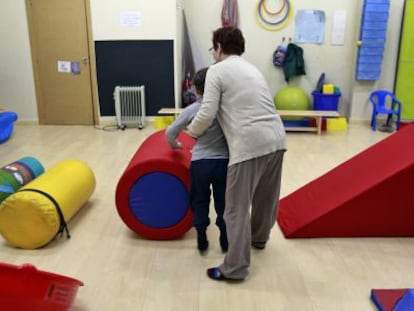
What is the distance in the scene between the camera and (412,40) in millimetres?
5816

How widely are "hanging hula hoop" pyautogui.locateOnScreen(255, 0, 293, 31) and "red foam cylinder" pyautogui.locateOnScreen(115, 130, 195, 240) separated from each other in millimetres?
3948

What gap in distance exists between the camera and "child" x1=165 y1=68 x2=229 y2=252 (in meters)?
2.30

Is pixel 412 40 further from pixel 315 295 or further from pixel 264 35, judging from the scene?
pixel 315 295

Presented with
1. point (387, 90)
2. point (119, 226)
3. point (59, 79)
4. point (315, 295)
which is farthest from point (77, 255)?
point (387, 90)

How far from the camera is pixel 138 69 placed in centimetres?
596

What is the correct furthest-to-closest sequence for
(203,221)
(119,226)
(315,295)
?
(119,226), (203,221), (315,295)

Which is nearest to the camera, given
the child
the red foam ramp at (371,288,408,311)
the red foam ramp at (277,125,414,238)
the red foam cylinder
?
the red foam ramp at (371,288,408,311)

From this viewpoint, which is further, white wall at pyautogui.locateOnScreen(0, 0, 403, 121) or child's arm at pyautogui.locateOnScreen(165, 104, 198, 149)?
white wall at pyautogui.locateOnScreen(0, 0, 403, 121)

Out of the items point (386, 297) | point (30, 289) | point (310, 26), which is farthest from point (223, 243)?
point (310, 26)

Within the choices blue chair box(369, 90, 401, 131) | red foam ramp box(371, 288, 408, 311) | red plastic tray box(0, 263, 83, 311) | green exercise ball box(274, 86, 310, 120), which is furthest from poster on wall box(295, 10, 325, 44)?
red plastic tray box(0, 263, 83, 311)

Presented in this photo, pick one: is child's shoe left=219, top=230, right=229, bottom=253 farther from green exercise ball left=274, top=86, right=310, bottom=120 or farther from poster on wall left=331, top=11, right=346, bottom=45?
poster on wall left=331, top=11, right=346, bottom=45

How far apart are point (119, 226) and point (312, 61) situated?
444 cm

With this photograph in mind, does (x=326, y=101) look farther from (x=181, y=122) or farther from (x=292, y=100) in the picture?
(x=181, y=122)

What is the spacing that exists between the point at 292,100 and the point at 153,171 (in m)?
3.82
